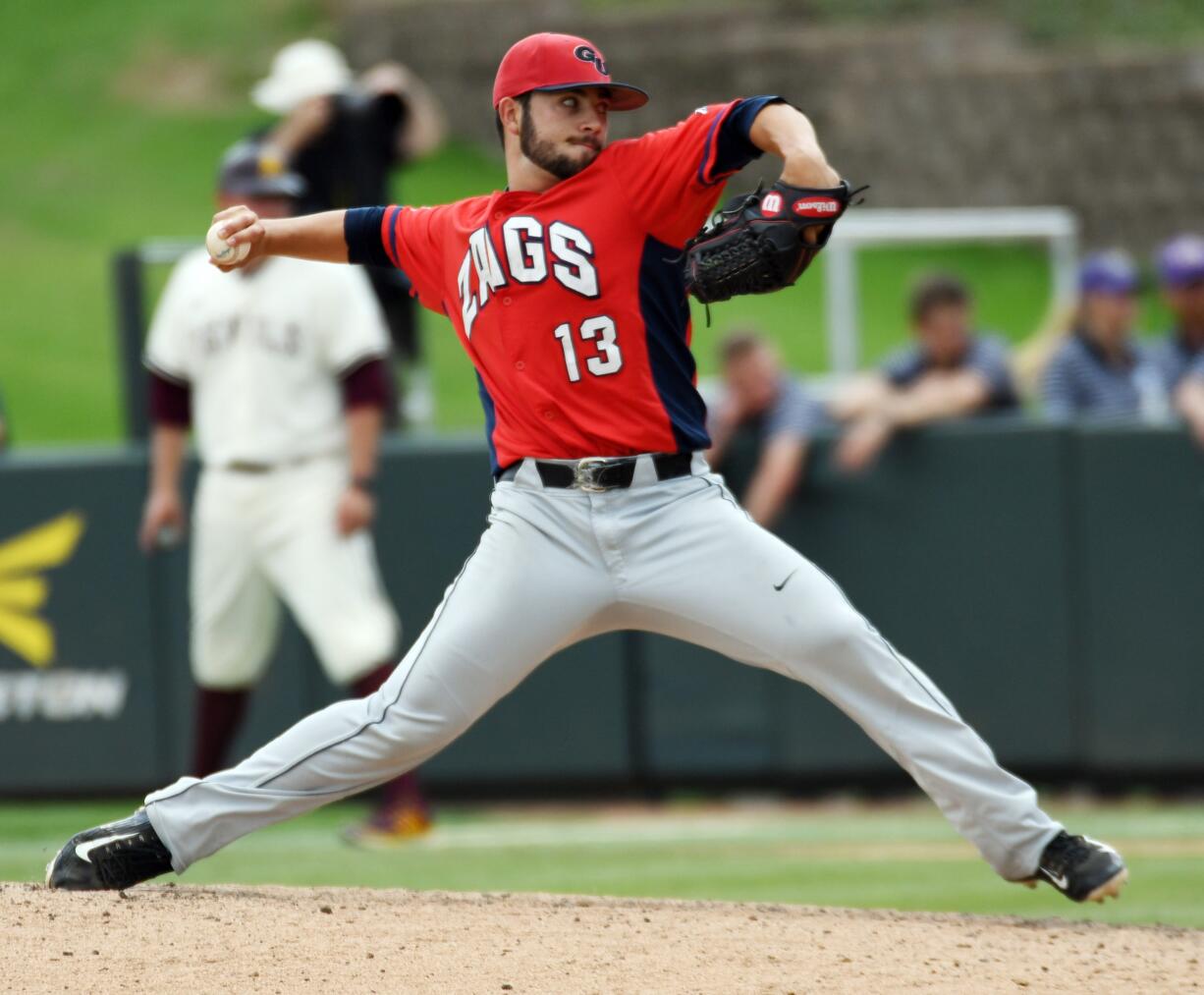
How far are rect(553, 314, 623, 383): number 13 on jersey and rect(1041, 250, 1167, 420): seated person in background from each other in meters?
4.65

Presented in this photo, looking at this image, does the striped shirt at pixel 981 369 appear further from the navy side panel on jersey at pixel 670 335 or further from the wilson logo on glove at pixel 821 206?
the wilson logo on glove at pixel 821 206

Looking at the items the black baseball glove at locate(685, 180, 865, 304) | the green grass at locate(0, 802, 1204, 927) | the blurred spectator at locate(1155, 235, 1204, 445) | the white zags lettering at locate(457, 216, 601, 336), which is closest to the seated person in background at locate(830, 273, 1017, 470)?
the blurred spectator at locate(1155, 235, 1204, 445)

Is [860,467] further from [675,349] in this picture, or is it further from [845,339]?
[675,349]

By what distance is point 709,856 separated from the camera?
731 centimetres

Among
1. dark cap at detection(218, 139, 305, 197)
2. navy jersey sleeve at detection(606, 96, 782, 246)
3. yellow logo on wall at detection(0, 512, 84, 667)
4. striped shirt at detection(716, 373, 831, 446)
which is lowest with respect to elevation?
yellow logo on wall at detection(0, 512, 84, 667)

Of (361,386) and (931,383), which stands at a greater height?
(361,386)

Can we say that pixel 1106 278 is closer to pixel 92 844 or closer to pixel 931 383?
pixel 931 383

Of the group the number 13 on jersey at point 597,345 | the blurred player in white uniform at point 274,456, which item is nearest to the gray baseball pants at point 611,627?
the number 13 on jersey at point 597,345

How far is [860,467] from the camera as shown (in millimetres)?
8781

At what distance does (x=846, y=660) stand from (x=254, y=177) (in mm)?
3619

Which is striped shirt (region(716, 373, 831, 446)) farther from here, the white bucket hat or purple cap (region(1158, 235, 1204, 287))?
the white bucket hat

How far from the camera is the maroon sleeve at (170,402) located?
7637 mm

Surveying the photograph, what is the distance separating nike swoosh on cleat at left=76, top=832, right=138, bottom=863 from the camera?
4715mm

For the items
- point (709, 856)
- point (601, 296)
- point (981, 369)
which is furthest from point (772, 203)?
point (981, 369)
